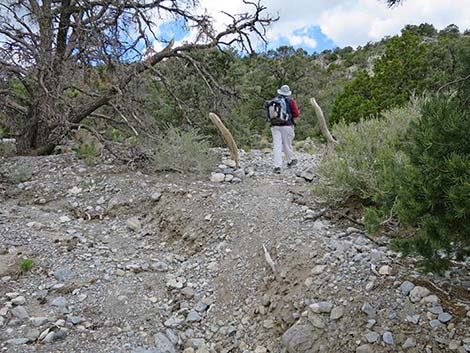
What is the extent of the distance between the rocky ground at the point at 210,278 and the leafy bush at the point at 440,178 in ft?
2.77

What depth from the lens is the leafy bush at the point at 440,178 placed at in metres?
2.49

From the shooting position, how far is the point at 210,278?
4828 millimetres

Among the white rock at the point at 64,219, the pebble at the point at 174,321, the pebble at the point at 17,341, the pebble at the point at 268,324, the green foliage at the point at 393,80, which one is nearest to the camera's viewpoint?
the pebble at the point at 17,341

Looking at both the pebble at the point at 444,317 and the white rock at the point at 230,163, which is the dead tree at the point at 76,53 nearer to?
the white rock at the point at 230,163

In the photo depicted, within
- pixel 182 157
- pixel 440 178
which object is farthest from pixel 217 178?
pixel 440 178

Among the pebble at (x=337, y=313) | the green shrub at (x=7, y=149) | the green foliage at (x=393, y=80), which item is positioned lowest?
the pebble at (x=337, y=313)

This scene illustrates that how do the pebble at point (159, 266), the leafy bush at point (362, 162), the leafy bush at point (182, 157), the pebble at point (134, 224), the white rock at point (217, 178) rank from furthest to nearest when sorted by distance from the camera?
the leafy bush at point (182, 157), the white rock at point (217, 178), the pebble at point (134, 224), the pebble at point (159, 266), the leafy bush at point (362, 162)

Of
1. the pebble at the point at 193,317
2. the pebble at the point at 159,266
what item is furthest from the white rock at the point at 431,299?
the pebble at the point at 159,266

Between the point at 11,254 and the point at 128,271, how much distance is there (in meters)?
1.42

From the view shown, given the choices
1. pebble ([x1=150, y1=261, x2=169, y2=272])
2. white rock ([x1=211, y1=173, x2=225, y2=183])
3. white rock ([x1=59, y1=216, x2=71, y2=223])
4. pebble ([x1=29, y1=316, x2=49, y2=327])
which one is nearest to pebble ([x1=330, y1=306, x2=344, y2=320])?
pebble ([x1=150, y1=261, x2=169, y2=272])

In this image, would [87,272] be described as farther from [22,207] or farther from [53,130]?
[53,130]

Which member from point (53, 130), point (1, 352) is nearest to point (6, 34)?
point (53, 130)

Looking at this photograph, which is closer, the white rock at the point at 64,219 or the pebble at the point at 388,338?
the pebble at the point at 388,338

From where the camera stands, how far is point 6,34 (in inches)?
323
